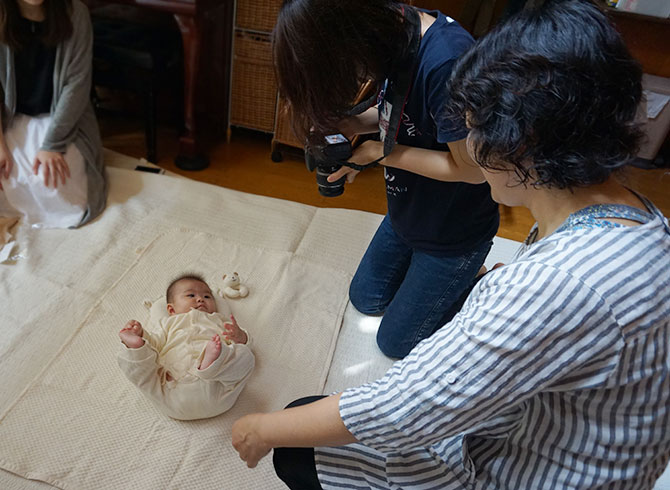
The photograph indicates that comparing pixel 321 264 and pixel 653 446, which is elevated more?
pixel 653 446

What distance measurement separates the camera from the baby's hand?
1202 millimetres

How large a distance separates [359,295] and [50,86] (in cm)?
126

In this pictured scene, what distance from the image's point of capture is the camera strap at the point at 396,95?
3.00 feet

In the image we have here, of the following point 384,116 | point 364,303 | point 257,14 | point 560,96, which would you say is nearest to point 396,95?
point 384,116

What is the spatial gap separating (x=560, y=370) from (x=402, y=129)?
2.15 ft

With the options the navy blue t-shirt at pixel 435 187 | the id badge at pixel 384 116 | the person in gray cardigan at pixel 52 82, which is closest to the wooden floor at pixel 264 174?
the person in gray cardigan at pixel 52 82

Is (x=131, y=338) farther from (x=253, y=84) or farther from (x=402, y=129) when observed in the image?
(x=253, y=84)

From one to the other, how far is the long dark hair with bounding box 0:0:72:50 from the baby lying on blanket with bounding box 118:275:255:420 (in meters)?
0.99

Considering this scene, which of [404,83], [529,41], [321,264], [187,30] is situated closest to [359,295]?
[321,264]

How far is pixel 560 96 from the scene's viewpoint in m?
0.53

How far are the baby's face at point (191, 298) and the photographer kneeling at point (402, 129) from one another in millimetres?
454

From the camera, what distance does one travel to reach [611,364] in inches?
20.7

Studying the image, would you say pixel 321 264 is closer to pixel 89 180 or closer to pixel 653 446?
pixel 89 180

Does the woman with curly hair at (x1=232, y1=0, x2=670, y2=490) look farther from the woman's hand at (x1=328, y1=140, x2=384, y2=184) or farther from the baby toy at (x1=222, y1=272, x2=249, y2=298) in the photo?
the baby toy at (x1=222, y1=272, x2=249, y2=298)
